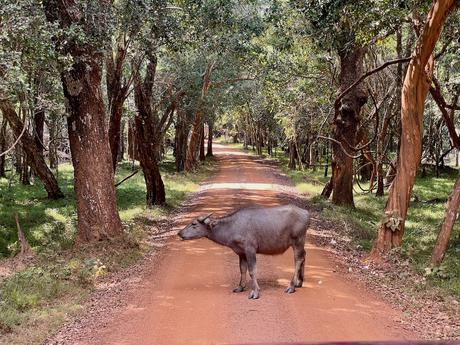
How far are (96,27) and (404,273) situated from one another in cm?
834

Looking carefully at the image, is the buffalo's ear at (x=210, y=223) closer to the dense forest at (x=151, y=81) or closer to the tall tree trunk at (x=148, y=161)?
the dense forest at (x=151, y=81)

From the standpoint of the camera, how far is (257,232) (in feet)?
31.9

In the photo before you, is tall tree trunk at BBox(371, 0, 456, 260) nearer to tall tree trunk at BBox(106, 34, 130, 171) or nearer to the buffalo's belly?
the buffalo's belly

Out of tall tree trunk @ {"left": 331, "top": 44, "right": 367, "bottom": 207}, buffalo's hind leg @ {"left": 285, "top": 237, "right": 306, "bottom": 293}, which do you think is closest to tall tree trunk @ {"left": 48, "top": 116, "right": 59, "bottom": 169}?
tall tree trunk @ {"left": 331, "top": 44, "right": 367, "bottom": 207}

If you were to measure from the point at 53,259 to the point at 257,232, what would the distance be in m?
5.20

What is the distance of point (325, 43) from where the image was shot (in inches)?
570

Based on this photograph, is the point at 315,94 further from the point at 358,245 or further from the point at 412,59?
the point at 412,59

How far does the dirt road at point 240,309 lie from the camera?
7.74 meters

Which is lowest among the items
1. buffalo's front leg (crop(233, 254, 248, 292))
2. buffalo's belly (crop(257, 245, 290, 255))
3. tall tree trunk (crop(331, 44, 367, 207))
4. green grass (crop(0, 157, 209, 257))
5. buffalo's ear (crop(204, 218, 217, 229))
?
green grass (crop(0, 157, 209, 257))

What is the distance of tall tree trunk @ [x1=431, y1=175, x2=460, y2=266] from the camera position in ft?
35.1

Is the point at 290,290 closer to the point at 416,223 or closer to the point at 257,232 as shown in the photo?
the point at 257,232

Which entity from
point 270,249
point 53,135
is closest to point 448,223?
point 270,249

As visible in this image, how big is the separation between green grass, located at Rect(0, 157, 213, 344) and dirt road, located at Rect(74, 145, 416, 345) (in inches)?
36.2

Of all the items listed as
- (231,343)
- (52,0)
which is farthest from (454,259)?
(52,0)
